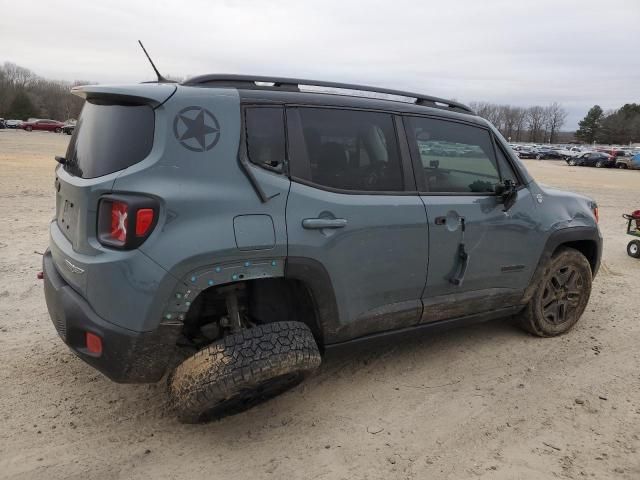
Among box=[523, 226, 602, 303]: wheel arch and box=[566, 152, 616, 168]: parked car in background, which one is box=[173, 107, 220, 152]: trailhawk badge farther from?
box=[566, 152, 616, 168]: parked car in background

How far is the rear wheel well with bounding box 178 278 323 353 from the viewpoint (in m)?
2.88

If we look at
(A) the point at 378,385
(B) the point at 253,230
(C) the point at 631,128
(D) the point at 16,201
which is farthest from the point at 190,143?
(C) the point at 631,128

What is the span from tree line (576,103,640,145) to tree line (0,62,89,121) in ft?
306

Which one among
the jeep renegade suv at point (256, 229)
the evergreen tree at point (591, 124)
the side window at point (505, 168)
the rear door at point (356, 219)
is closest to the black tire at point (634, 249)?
the side window at point (505, 168)

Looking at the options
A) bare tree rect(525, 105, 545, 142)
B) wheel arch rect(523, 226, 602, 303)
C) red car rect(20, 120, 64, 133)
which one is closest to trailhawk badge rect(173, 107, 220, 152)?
wheel arch rect(523, 226, 602, 303)

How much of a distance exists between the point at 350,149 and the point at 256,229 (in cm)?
86

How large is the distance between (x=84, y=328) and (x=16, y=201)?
842cm

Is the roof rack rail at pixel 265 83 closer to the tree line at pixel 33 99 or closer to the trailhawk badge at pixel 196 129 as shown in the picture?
the trailhawk badge at pixel 196 129

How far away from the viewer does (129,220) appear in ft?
8.04

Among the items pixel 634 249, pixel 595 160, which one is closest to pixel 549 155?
pixel 595 160

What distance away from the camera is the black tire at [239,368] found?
260 centimetres

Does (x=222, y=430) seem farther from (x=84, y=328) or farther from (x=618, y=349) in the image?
(x=618, y=349)

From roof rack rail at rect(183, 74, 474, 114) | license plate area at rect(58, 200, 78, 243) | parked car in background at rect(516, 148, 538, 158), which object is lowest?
license plate area at rect(58, 200, 78, 243)

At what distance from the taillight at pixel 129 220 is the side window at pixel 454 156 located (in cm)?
179
